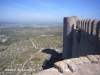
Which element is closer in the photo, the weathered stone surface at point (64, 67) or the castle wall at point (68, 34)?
the weathered stone surface at point (64, 67)

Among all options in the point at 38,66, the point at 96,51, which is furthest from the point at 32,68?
the point at 96,51

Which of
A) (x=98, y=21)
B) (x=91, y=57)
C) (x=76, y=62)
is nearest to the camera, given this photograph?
(x=76, y=62)

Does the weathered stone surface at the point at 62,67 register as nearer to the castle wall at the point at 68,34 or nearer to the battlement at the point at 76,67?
the battlement at the point at 76,67

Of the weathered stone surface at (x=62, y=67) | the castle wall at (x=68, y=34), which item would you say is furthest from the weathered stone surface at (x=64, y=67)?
the castle wall at (x=68, y=34)

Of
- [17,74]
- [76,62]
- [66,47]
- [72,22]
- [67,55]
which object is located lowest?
[17,74]

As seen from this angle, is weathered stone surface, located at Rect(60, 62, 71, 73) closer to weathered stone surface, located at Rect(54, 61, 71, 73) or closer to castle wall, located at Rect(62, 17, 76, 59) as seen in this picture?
weathered stone surface, located at Rect(54, 61, 71, 73)

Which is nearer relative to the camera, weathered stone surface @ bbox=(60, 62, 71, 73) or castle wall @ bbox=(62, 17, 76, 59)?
weathered stone surface @ bbox=(60, 62, 71, 73)

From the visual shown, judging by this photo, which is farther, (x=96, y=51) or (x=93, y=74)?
(x=96, y=51)

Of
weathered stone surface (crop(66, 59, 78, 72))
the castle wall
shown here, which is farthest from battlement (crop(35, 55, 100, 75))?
the castle wall

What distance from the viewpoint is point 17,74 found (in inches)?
540

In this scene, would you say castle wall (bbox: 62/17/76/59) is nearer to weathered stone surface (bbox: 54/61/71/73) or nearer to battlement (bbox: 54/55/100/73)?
battlement (bbox: 54/55/100/73)

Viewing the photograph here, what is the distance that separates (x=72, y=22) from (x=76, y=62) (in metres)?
12.0

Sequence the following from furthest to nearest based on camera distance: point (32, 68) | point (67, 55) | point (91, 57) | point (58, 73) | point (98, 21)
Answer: point (67, 55) < point (32, 68) < point (98, 21) < point (91, 57) < point (58, 73)

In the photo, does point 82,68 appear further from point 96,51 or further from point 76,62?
point 96,51
